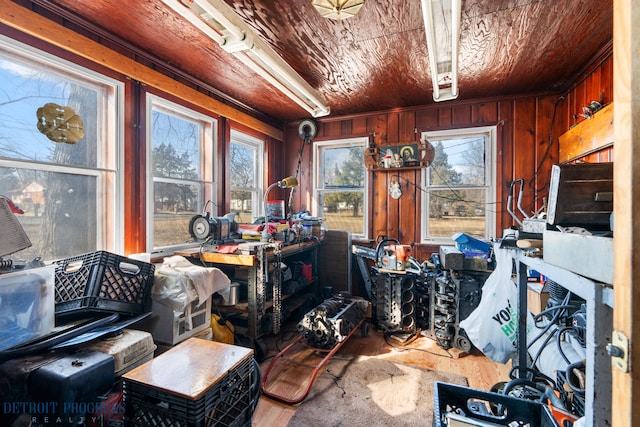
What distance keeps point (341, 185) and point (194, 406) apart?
3.25 metres

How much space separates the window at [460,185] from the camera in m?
3.31

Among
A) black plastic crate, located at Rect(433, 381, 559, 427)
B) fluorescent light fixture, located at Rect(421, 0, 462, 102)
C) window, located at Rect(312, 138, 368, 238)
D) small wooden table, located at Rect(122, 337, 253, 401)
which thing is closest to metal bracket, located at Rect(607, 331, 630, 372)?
black plastic crate, located at Rect(433, 381, 559, 427)

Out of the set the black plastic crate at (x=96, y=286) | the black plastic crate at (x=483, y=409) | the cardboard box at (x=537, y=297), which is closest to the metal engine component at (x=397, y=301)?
the cardboard box at (x=537, y=297)

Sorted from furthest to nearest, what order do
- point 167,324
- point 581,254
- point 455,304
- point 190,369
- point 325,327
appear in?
point 455,304
point 325,327
point 167,324
point 190,369
point 581,254

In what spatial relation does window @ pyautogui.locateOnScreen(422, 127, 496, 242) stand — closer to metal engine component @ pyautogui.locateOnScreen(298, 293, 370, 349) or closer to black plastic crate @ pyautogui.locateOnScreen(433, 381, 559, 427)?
metal engine component @ pyautogui.locateOnScreen(298, 293, 370, 349)

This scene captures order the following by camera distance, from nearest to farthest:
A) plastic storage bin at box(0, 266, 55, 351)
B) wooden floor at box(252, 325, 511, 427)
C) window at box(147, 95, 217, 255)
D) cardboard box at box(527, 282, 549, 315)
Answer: plastic storage bin at box(0, 266, 55, 351) → wooden floor at box(252, 325, 511, 427) → cardboard box at box(527, 282, 549, 315) → window at box(147, 95, 217, 255)

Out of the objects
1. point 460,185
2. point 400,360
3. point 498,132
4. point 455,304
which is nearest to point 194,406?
point 400,360

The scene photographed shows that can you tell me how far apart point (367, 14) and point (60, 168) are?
2.38 metres

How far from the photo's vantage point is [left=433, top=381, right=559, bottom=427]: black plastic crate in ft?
3.31

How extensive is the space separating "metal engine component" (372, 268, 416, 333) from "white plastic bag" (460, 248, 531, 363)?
1.23 meters

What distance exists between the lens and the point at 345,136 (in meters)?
3.90

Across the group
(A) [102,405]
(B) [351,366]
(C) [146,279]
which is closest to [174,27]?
(C) [146,279]

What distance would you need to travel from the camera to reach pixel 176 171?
2.73 meters

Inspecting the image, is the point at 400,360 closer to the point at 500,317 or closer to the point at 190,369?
the point at 500,317
